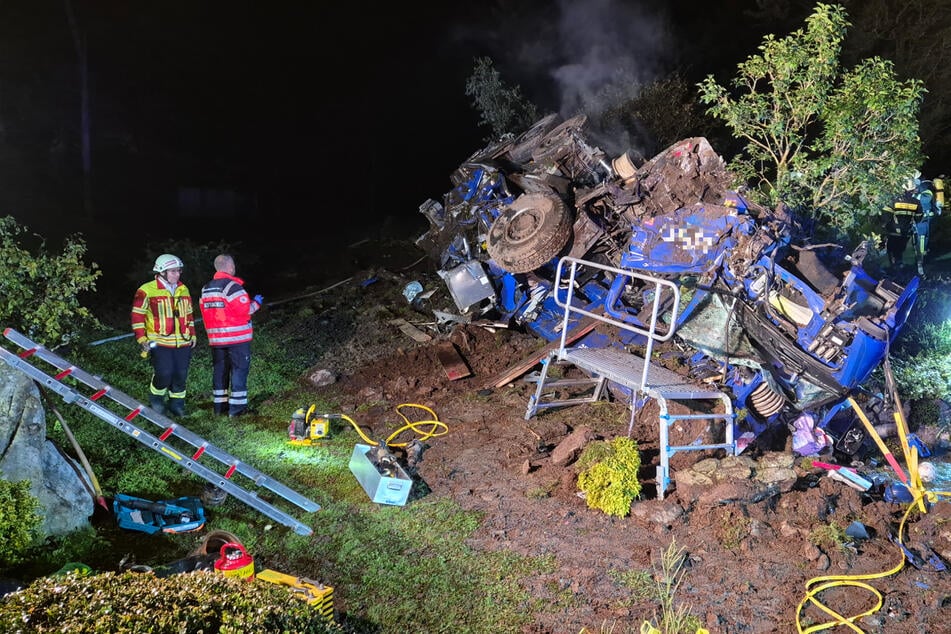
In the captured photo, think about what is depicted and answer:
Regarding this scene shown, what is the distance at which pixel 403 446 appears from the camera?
257 inches

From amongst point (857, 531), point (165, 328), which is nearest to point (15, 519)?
point (165, 328)

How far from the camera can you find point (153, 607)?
105 inches

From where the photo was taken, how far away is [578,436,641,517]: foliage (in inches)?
205

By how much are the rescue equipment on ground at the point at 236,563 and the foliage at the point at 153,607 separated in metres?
1.01

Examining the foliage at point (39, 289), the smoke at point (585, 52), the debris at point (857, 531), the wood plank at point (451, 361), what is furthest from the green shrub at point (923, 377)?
the foliage at point (39, 289)

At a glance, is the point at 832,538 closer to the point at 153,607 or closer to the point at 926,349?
the point at 153,607

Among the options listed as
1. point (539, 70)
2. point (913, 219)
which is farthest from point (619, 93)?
point (913, 219)

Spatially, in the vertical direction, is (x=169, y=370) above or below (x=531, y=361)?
above

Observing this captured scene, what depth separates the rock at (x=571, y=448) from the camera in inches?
233

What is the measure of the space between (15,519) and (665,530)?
440cm

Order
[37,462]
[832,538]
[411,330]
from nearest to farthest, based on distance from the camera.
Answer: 1. [37,462]
2. [832,538]
3. [411,330]

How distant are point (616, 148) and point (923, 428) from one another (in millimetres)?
8130

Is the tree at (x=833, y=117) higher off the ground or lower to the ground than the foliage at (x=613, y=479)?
higher

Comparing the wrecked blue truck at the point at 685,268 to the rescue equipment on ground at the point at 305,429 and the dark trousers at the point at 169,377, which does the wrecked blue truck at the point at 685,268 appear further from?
the dark trousers at the point at 169,377
